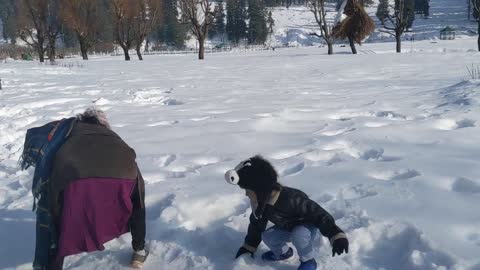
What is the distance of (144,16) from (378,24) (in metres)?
50.9

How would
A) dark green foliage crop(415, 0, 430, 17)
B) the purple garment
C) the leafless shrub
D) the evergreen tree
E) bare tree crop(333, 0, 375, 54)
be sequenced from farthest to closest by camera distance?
dark green foliage crop(415, 0, 430, 17)
the evergreen tree
bare tree crop(333, 0, 375, 54)
the leafless shrub
the purple garment

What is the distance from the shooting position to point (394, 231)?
9.62 ft

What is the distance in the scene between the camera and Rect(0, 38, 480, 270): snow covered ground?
2.93 meters

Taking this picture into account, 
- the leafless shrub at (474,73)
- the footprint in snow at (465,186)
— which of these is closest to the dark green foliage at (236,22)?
the leafless shrub at (474,73)

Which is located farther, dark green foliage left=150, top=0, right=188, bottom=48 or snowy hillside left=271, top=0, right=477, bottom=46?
dark green foliage left=150, top=0, right=188, bottom=48

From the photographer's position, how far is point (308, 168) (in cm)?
427

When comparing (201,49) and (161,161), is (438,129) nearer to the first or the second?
(161,161)

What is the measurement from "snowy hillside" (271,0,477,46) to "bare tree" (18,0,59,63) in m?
39.3

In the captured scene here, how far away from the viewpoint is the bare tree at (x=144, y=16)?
33.2 metres

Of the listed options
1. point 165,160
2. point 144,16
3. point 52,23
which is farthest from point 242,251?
point 52,23

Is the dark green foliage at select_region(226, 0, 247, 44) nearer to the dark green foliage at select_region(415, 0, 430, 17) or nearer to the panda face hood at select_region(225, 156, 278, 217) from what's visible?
the dark green foliage at select_region(415, 0, 430, 17)

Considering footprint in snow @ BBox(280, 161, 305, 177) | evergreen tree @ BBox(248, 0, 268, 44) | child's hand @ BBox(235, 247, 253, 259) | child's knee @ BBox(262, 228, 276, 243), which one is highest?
evergreen tree @ BBox(248, 0, 268, 44)

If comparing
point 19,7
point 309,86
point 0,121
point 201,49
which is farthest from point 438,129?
point 19,7

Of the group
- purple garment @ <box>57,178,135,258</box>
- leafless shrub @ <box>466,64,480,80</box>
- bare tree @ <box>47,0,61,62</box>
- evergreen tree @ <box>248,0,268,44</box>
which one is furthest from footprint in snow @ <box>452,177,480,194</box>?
evergreen tree @ <box>248,0,268,44</box>
